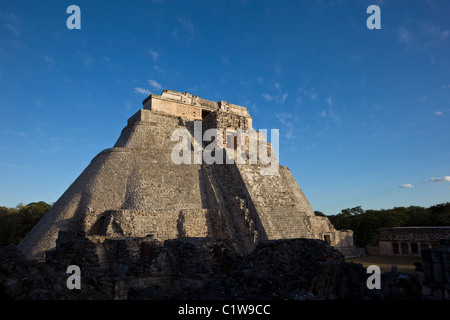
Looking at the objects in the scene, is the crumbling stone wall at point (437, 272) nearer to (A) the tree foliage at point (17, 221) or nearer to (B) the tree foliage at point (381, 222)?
(B) the tree foliage at point (381, 222)

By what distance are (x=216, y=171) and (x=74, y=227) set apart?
940cm

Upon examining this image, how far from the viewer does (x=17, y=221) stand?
26266 millimetres

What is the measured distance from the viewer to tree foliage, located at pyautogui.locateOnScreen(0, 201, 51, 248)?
2538cm

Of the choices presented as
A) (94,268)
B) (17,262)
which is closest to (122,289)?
(94,268)

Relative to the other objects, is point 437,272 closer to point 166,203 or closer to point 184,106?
point 166,203

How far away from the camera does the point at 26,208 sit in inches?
1110

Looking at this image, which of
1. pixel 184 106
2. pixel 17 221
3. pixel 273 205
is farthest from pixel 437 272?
pixel 17 221

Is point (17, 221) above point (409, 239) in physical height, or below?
above

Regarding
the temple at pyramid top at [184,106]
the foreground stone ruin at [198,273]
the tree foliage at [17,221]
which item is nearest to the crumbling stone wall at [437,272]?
the foreground stone ruin at [198,273]

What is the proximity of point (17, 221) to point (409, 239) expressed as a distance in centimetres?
3475

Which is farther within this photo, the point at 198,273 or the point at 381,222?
the point at 381,222

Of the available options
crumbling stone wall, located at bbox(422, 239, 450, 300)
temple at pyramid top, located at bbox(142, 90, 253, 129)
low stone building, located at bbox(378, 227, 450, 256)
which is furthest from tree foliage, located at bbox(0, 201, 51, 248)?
low stone building, located at bbox(378, 227, 450, 256)

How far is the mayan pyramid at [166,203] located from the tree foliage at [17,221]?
40.1 ft

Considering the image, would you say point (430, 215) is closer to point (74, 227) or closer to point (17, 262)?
point (74, 227)
